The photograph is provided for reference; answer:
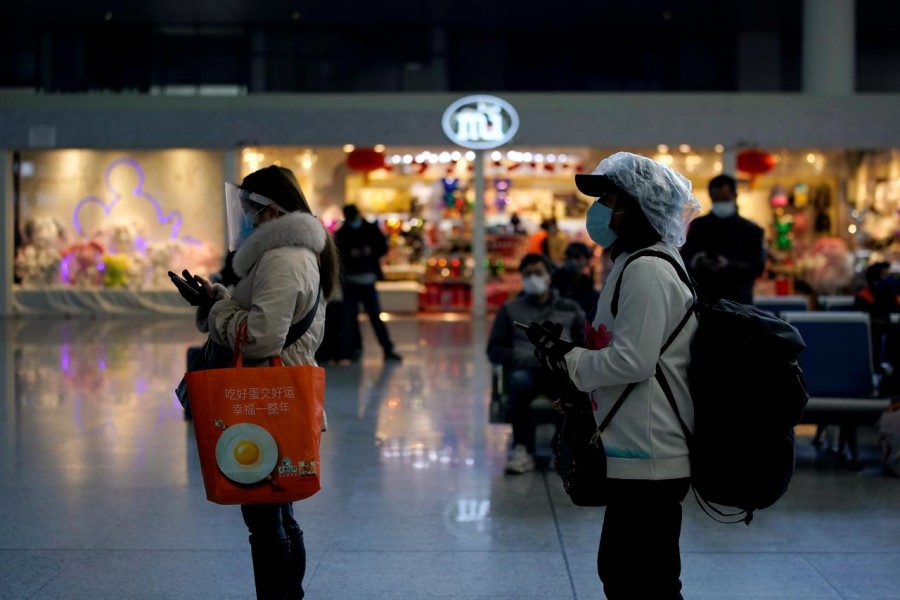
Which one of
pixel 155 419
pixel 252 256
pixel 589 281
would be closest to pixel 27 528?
pixel 252 256

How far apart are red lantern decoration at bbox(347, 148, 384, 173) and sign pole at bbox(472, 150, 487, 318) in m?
1.69

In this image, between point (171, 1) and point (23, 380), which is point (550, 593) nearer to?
point (23, 380)

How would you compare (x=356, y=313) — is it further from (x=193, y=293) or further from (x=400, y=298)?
(x=193, y=293)

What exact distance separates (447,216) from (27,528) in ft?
49.8

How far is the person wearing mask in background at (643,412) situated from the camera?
342 centimetres

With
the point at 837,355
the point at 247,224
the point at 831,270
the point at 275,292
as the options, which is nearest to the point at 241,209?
the point at 247,224

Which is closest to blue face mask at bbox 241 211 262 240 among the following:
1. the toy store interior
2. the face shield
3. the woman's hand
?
the face shield

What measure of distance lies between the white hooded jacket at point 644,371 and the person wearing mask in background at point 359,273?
10.4m

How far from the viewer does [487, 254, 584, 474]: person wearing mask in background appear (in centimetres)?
777

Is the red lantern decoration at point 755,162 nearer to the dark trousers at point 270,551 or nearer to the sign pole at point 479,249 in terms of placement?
the sign pole at point 479,249

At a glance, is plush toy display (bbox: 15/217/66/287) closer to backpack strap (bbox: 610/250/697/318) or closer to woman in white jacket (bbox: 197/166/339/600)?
woman in white jacket (bbox: 197/166/339/600)

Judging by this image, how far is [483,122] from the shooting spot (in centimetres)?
2025

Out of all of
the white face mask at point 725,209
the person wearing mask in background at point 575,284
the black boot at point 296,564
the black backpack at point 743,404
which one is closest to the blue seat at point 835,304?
the white face mask at point 725,209

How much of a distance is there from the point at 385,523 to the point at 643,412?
10.1ft
